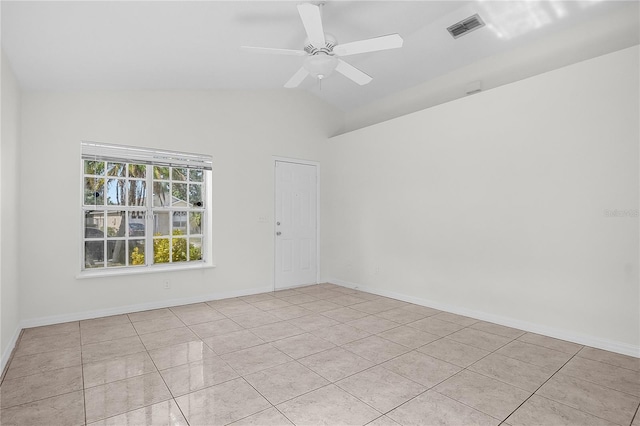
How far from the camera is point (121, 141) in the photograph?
405 centimetres

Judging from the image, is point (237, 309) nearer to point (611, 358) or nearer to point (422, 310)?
point (422, 310)

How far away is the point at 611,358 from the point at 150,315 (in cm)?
462

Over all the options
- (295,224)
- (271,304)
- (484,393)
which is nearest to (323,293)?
(271,304)

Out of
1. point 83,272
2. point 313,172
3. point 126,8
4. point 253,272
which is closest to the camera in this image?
point 126,8

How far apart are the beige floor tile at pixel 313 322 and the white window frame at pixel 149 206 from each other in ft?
5.34

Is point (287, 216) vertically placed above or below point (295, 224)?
above

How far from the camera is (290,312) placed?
4195mm

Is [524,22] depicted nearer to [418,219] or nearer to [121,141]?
[418,219]

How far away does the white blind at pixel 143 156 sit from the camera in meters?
3.93

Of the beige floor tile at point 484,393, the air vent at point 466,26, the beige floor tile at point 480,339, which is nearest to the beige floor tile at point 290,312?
the beige floor tile at point 480,339

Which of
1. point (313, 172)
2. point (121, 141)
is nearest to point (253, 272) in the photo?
point (313, 172)

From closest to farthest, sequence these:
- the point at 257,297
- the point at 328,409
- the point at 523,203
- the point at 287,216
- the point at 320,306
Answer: the point at 328,409 < the point at 523,203 < the point at 320,306 < the point at 257,297 < the point at 287,216

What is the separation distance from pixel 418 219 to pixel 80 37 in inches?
160

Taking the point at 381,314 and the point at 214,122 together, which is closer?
the point at 381,314
